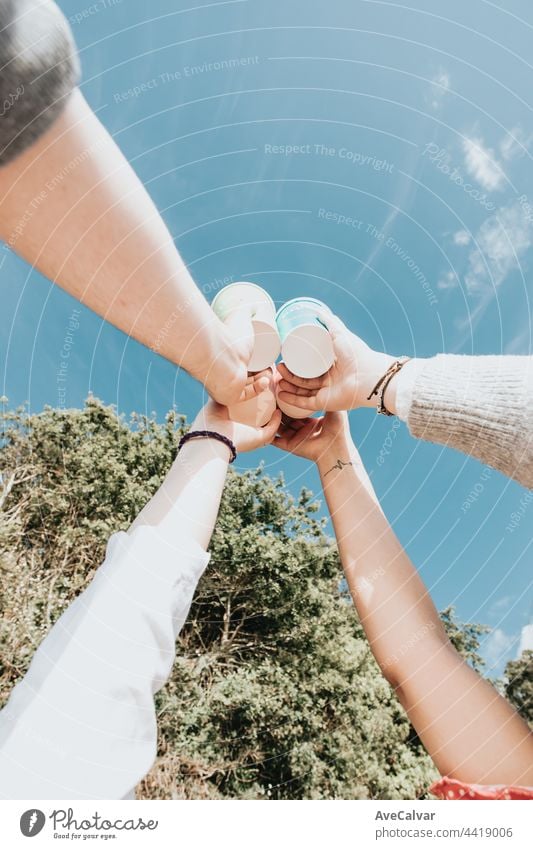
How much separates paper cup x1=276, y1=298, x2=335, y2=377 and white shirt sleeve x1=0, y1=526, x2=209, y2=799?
2.92 ft

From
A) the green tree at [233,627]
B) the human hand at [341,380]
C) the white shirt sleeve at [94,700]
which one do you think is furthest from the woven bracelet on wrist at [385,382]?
the green tree at [233,627]

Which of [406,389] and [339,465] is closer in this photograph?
[406,389]

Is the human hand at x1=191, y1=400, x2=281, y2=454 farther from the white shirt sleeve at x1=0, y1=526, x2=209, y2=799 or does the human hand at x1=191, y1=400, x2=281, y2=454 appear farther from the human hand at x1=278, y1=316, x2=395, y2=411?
the white shirt sleeve at x1=0, y1=526, x2=209, y2=799

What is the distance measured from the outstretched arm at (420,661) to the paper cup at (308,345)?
0.41 metres

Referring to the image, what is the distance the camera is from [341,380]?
159cm

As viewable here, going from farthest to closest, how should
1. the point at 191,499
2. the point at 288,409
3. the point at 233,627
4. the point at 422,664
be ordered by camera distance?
the point at 233,627, the point at 288,409, the point at 191,499, the point at 422,664

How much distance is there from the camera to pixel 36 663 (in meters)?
0.96

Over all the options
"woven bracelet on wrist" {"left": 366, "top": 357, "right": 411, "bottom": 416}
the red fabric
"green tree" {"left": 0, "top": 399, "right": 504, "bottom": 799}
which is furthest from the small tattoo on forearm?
"green tree" {"left": 0, "top": 399, "right": 504, "bottom": 799}

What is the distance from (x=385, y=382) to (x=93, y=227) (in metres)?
0.97

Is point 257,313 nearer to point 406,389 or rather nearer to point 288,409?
→ point 288,409

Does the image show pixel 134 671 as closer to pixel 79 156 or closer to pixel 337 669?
pixel 79 156

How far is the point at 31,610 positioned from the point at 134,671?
20.0 ft

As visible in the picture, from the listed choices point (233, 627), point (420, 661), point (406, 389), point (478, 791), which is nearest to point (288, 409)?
point (406, 389)
